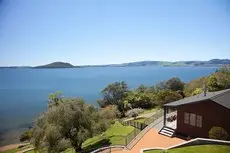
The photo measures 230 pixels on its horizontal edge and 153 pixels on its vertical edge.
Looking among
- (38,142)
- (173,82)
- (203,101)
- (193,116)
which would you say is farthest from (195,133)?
(173,82)

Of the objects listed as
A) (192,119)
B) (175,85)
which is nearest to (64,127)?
(192,119)

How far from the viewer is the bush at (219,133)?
38.3 feet

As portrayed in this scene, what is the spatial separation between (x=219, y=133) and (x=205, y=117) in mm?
1691

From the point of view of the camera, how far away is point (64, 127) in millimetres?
13195

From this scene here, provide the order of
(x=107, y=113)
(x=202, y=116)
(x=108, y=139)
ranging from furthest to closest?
(x=107, y=113) < (x=108, y=139) < (x=202, y=116)

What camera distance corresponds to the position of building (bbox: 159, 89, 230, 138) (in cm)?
1255

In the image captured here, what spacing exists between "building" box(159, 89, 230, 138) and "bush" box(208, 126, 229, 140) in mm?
615

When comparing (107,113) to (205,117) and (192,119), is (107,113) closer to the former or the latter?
(192,119)

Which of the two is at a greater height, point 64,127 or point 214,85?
Result: point 214,85

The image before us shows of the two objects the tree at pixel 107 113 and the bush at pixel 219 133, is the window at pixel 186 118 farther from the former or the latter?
the tree at pixel 107 113

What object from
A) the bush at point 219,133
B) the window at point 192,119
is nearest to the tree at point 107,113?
the window at point 192,119

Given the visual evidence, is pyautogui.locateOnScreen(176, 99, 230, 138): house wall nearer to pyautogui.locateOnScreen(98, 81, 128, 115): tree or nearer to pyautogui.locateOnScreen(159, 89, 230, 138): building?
pyautogui.locateOnScreen(159, 89, 230, 138): building

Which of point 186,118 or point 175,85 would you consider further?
point 175,85

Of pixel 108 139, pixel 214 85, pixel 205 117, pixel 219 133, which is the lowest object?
pixel 108 139
